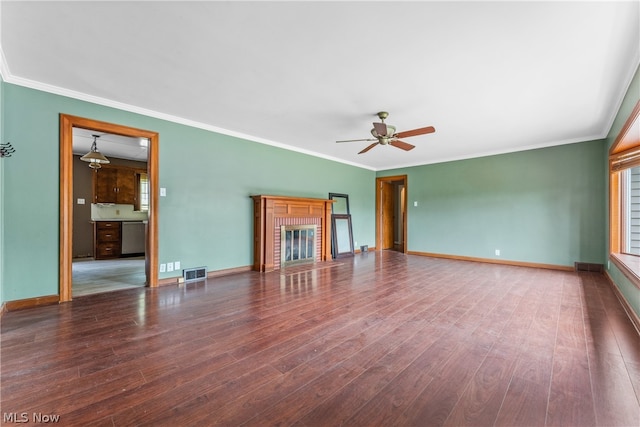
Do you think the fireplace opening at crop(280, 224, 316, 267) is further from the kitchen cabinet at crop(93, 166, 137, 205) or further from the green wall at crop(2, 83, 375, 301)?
the kitchen cabinet at crop(93, 166, 137, 205)

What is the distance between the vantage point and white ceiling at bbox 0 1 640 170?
6.00 feet

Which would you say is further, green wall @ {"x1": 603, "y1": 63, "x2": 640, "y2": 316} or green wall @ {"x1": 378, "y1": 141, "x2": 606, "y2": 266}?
green wall @ {"x1": 378, "y1": 141, "x2": 606, "y2": 266}

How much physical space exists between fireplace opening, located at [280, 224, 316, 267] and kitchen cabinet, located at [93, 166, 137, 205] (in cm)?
455

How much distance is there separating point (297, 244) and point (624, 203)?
5022 mm

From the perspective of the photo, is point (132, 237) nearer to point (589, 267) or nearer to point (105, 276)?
point (105, 276)

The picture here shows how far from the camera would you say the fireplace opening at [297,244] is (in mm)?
4930

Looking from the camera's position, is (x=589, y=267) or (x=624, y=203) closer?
(x=624, y=203)

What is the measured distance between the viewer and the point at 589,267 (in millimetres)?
4551

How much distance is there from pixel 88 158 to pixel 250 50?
13.8 ft

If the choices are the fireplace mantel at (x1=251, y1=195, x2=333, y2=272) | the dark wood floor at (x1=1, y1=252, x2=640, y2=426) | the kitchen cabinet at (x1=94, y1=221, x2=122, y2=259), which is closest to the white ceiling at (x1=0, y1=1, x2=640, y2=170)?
the fireplace mantel at (x1=251, y1=195, x2=333, y2=272)

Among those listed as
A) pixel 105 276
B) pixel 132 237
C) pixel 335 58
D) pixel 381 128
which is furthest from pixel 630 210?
pixel 132 237

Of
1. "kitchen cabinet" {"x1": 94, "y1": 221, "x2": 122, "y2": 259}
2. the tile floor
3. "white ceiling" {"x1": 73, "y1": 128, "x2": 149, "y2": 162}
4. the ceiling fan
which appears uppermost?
"white ceiling" {"x1": 73, "y1": 128, "x2": 149, "y2": 162}

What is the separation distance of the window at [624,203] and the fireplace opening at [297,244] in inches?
173

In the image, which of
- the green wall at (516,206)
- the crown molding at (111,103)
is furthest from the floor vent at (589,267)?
the crown molding at (111,103)
